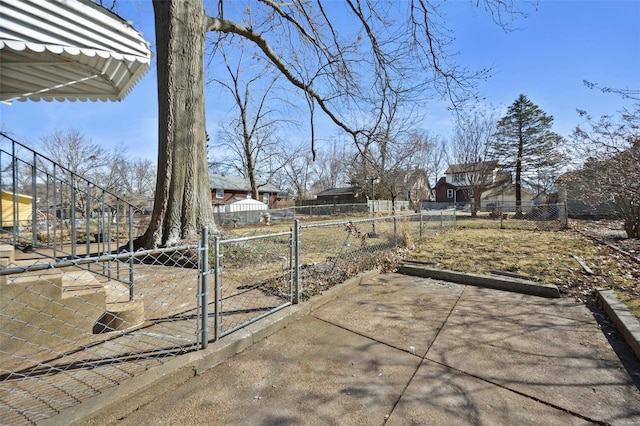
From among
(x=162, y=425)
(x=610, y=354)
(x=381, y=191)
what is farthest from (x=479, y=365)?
(x=381, y=191)

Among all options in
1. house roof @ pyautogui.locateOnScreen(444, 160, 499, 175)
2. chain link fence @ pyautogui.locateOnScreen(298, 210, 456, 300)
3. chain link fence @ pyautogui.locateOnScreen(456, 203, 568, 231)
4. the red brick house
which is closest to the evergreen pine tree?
house roof @ pyautogui.locateOnScreen(444, 160, 499, 175)

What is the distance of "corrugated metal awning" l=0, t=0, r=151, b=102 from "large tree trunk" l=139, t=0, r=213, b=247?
3.37 feet

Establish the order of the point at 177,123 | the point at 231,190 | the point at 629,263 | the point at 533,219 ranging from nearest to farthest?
the point at 629,263
the point at 177,123
the point at 533,219
the point at 231,190

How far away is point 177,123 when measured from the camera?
19.6 feet

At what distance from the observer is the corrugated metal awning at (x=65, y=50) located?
110 inches

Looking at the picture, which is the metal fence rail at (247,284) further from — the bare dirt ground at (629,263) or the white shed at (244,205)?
the white shed at (244,205)

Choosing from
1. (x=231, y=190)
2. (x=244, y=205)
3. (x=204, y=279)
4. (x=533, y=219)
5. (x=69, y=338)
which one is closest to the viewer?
(x=204, y=279)

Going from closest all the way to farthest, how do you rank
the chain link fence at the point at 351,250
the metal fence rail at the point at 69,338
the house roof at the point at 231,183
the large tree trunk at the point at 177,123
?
the metal fence rail at the point at 69,338 → the chain link fence at the point at 351,250 → the large tree trunk at the point at 177,123 → the house roof at the point at 231,183

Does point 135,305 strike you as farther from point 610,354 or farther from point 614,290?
point 614,290

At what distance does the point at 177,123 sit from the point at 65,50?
2.96 metres

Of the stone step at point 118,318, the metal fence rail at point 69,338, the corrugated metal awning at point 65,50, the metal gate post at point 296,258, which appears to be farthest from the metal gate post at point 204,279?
the corrugated metal awning at point 65,50

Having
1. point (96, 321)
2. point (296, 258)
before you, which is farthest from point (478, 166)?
point (96, 321)

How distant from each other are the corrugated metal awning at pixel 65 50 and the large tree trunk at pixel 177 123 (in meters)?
1.03

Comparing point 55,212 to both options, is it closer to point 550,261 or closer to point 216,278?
point 216,278
